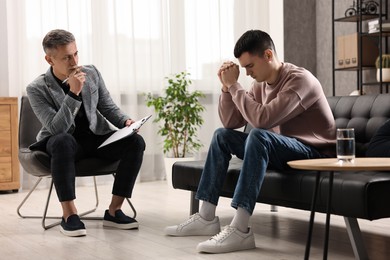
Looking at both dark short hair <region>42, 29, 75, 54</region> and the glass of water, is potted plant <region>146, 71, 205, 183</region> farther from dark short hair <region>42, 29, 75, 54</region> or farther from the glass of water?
the glass of water

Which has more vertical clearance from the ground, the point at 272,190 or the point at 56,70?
the point at 56,70

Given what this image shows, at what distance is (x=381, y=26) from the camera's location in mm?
5281

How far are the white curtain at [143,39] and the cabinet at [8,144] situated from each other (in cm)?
28

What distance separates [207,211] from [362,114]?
0.91 metres

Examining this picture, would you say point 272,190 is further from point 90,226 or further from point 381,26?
point 381,26

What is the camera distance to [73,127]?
3473 mm

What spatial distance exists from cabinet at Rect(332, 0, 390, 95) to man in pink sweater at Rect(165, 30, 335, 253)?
262 cm

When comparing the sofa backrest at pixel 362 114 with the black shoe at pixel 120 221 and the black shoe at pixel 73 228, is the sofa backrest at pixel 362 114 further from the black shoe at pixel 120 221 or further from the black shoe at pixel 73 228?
the black shoe at pixel 73 228

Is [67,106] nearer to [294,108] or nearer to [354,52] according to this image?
[294,108]

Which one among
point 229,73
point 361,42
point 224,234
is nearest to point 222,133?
A: point 229,73

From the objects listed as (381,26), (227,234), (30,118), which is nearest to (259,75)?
(227,234)

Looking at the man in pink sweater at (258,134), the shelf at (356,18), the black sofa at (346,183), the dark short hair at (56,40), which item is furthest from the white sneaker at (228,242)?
the shelf at (356,18)

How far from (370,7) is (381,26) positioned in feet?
1.32

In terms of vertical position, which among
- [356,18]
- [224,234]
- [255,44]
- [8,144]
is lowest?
[224,234]
